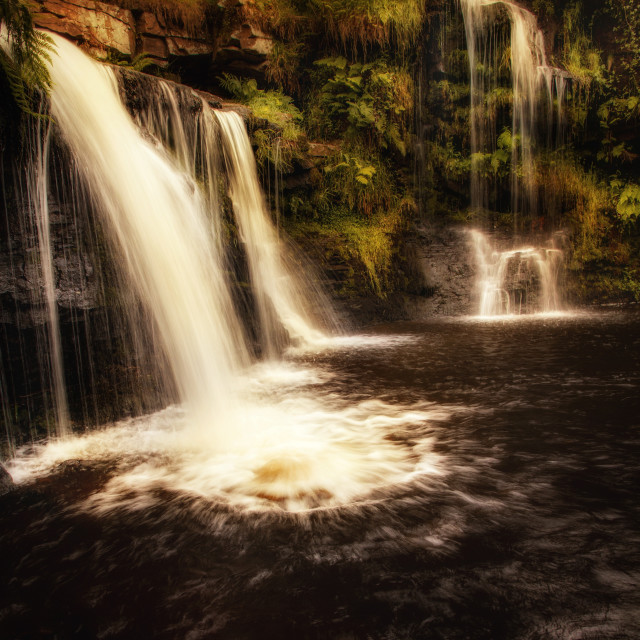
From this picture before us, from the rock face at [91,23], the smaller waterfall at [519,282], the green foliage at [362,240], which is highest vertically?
the rock face at [91,23]

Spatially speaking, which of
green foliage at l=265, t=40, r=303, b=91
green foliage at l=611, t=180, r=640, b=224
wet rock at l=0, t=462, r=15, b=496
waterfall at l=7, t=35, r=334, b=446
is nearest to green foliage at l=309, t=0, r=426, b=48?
green foliage at l=265, t=40, r=303, b=91

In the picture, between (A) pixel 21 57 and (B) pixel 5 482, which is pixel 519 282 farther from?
(B) pixel 5 482

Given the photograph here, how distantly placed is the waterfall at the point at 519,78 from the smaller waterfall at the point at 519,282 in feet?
4.91

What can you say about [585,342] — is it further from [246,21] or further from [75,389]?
[246,21]

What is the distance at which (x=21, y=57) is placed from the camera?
4.27 meters

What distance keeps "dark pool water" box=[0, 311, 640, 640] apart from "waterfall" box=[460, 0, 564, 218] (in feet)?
28.6

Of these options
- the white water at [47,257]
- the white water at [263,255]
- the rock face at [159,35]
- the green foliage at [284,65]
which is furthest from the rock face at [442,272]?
the white water at [47,257]

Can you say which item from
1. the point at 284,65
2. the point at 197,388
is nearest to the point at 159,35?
the point at 284,65

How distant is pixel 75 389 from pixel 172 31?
786 centimetres

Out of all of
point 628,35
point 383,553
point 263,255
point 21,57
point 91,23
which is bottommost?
point 383,553

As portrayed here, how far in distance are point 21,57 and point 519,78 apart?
10.9 metres

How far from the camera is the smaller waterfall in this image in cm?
1012

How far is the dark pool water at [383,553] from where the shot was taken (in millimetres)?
1859

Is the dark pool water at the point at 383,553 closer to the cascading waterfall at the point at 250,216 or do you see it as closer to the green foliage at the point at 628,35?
the cascading waterfall at the point at 250,216
